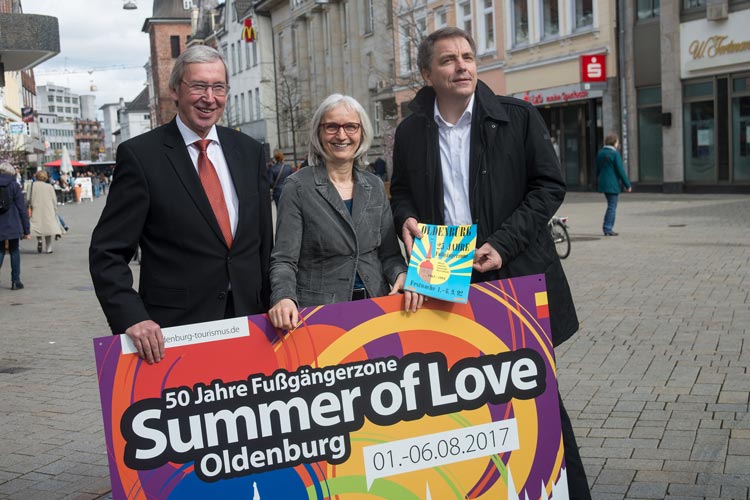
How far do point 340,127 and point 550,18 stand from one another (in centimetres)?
3126

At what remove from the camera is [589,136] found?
31500 millimetres

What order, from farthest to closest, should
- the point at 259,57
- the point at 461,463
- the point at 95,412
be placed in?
1. the point at 259,57
2. the point at 95,412
3. the point at 461,463

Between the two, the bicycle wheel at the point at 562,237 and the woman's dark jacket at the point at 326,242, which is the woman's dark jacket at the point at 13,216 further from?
the woman's dark jacket at the point at 326,242

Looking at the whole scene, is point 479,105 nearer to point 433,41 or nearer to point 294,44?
point 433,41

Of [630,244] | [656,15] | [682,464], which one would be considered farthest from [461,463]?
[656,15]

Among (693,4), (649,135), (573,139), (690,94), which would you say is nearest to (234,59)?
(573,139)

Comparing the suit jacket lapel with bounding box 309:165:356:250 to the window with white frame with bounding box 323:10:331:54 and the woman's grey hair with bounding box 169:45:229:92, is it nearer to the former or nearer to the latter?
the woman's grey hair with bounding box 169:45:229:92

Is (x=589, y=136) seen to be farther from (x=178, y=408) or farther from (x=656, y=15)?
(x=178, y=408)

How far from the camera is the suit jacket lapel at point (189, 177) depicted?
11.9 feet

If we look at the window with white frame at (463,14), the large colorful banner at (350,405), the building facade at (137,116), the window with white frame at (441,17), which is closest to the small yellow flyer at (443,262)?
the large colorful banner at (350,405)

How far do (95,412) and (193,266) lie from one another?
320 centimetres

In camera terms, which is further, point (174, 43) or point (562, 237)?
point (174, 43)

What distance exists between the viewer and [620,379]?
6574mm

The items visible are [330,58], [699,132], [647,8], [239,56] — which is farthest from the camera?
[239,56]
